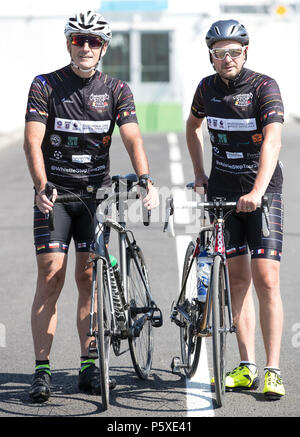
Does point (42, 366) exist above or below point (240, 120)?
below

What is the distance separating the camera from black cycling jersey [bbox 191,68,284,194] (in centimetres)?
504

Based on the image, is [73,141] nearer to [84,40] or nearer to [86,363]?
[84,40]

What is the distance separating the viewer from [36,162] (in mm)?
4969

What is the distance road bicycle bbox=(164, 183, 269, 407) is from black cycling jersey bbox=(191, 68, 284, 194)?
22 cm

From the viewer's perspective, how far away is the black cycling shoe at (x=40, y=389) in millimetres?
4988

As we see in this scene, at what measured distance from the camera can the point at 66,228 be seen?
5227mm

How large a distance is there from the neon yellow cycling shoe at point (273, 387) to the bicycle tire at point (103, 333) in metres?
1.01

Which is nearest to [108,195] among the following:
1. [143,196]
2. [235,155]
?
[143,196]

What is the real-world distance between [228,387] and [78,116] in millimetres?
1994

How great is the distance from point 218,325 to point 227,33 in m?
1.81

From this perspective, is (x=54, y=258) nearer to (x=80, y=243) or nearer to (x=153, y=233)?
(x=80, y=243)

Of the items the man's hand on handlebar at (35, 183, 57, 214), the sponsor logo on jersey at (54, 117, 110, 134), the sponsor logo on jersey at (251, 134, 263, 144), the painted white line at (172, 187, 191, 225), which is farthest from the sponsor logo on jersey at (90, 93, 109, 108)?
the painted white line at (172, 187, 191, 225)

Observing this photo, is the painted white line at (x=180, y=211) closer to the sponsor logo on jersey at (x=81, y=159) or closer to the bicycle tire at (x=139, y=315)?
the bicycle tire at (x=139, y=315)

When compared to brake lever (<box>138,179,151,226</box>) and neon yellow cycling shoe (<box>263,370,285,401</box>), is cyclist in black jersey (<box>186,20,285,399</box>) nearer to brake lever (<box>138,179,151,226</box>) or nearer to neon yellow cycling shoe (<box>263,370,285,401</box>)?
neon yellow cycling shoe (<box>263,370,285,401</box>)
